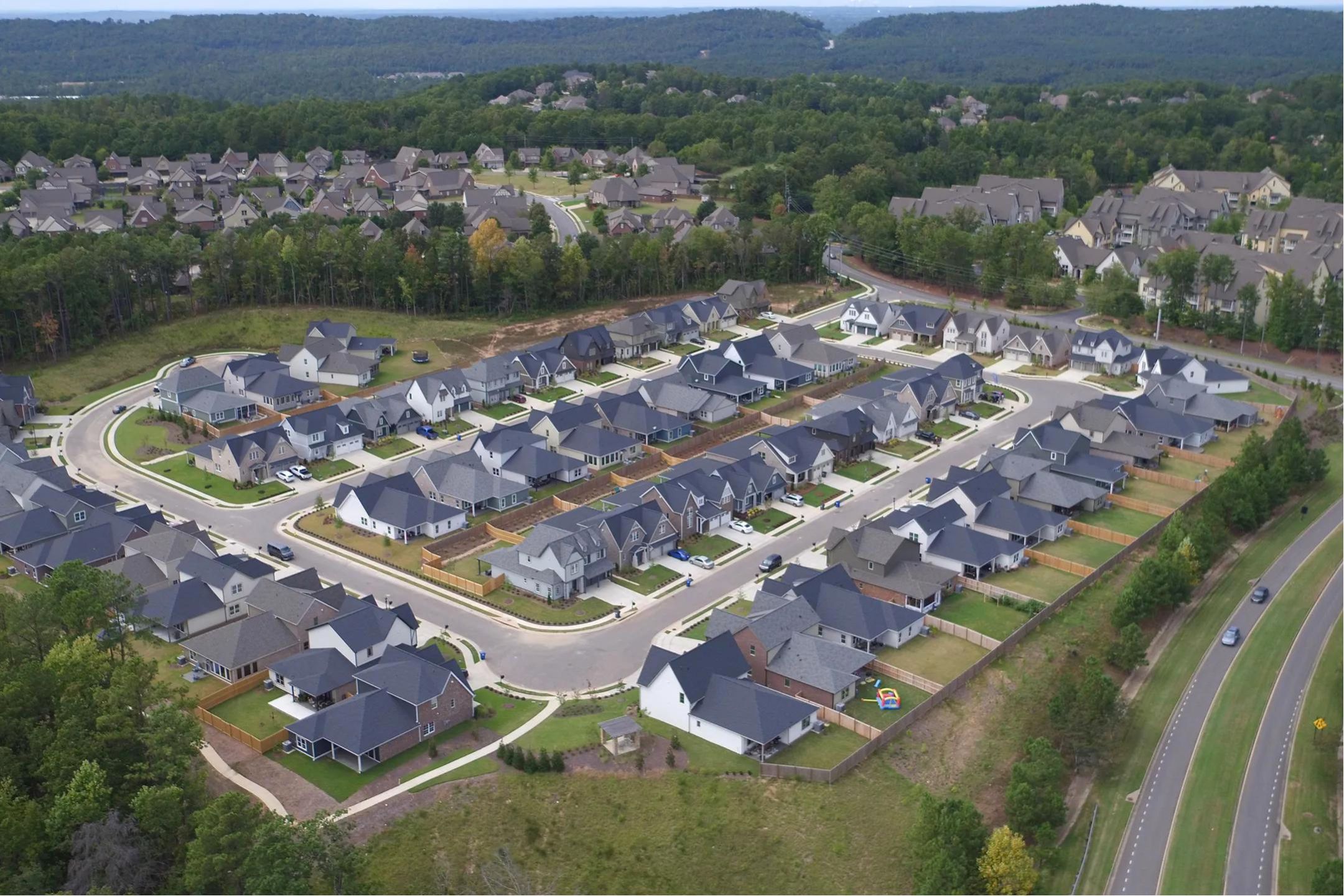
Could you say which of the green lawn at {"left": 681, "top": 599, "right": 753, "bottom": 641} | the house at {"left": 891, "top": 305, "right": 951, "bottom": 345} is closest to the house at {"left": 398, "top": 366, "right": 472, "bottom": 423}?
the green lawn at {"left": 681, "top": 599, "right": 753, "bottom": 641}

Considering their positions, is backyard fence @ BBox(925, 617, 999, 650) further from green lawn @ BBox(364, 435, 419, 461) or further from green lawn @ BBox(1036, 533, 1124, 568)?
green lawn @ BBox(364, 435, 419, 461)

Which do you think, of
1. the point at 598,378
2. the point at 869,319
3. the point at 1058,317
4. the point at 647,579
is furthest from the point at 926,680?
the point at 1058,317

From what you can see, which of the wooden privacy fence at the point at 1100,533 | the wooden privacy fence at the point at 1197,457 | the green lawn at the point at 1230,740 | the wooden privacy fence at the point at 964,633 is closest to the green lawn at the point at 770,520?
the wooden privacy fence at the point at 964,633

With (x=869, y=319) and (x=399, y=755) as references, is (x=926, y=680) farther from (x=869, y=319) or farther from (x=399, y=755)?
(x=869, y=319)

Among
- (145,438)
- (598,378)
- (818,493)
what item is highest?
(145,438)

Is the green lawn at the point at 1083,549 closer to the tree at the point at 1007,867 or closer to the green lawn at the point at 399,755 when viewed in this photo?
the tree at the point at 1007,867

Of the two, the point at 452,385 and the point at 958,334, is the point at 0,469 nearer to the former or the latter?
the point at 452,385

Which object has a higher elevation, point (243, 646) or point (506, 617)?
point (243, 646)
